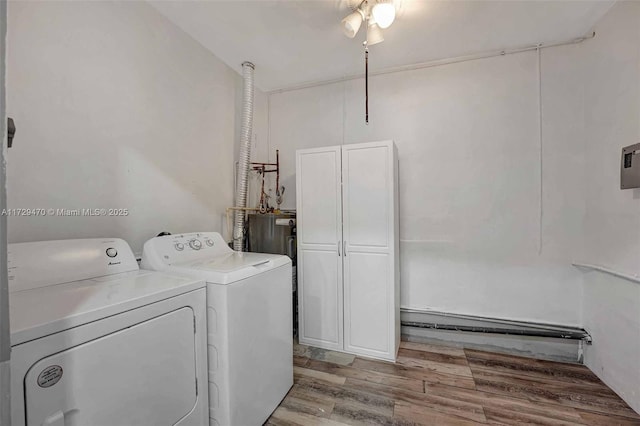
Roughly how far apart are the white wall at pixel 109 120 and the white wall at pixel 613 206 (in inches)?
118

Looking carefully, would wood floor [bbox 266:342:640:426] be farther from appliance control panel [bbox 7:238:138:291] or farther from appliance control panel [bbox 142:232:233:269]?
appliance control panel [bbox 7:238:138:291]

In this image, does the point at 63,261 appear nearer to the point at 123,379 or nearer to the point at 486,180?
the point at 123,379

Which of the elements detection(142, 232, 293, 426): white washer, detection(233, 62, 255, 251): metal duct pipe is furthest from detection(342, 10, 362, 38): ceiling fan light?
detection(142, 232, 293, 426): white washer

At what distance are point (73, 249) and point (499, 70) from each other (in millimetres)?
3274

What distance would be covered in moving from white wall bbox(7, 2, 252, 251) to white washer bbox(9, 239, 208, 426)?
0.93ft

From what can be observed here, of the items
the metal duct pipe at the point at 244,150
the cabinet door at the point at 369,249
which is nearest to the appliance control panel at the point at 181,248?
the metal duct pipe at the point at 244,150

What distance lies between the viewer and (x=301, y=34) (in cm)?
208

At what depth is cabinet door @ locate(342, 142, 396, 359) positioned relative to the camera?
212 centimetres

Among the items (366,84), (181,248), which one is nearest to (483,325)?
(366,84)

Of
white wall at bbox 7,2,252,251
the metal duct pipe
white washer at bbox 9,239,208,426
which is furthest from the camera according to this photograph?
the metal duct pipe

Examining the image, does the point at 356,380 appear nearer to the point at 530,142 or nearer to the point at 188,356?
the point at 188,356

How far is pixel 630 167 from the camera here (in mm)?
→ 1612

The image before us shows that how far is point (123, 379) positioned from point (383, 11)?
2.27 metres

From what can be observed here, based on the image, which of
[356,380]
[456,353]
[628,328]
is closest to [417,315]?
[456,353]
